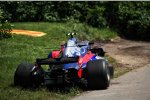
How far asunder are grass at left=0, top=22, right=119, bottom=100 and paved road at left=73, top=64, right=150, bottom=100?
21.8 inches

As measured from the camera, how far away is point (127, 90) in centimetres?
1144

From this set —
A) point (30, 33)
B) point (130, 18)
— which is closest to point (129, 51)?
point (30, 33)

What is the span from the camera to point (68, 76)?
38.3ft

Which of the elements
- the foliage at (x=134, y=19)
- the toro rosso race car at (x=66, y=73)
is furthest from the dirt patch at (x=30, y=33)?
→ the toro rosso race car at (x=66, y=73)

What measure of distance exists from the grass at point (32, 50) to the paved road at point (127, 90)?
55 centimetres

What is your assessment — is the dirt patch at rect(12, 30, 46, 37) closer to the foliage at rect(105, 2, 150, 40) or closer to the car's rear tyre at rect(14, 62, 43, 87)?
the foliage at rect(105, 2, 150, 40)

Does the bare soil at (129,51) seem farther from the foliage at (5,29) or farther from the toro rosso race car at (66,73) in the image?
the foliage at (5,29)

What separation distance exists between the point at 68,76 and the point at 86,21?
1299cm

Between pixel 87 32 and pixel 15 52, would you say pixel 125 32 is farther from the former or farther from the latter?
pixel 15 52

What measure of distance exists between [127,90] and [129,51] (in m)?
7.18

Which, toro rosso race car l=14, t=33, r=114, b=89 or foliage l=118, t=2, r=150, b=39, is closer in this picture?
toro rosso race car l=14, t=33, r=114, b=89

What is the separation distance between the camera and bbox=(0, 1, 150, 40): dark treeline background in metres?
23.9

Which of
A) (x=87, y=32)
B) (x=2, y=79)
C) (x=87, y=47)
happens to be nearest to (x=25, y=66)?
(x=2, y=79)

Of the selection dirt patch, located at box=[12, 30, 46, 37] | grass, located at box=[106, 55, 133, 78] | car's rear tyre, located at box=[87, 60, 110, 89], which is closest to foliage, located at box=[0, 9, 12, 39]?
dirt patch, located at box=[12, 30, 46, 37]
